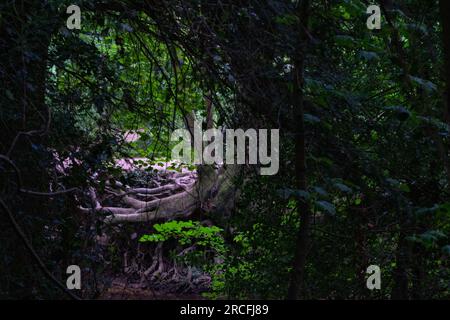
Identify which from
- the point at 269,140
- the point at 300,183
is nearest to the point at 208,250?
the point at 269,140

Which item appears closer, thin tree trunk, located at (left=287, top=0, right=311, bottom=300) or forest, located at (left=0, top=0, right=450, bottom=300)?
thin tree trunk, located at (left=287, top=0, right=311, bottom=300)

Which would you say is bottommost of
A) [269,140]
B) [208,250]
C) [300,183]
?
[208,250]

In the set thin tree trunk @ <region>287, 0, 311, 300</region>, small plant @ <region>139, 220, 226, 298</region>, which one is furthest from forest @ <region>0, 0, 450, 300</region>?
small plant @ <region>139, 220, 226, 298</region>

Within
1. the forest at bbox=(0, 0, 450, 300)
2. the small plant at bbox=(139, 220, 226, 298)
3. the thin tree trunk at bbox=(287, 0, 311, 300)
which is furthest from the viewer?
the small plant at bbox=(139, 220, 226, 298)

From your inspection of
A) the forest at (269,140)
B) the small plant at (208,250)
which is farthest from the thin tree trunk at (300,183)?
the small plant at (208,250)

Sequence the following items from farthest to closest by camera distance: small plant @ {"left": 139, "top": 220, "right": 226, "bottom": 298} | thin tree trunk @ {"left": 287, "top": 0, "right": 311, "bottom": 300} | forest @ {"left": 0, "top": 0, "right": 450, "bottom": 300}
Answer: small plant @ {"left": 139, "top": 220, "right": 226, "bottom": 298} < forest @ {"left": 0, "top": 0, "right": 450, "bottom": 300} < thin tree trunk @ {"left": 287, "top": 0, "right": 311, "bottom": 300}

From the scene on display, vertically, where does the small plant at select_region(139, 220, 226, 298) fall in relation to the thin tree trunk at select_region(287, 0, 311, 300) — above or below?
below

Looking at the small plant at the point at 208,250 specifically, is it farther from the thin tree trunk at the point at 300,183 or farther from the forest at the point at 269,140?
the thin tree trunk at the point at 300,183

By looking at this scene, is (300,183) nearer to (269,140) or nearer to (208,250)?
(269,140)

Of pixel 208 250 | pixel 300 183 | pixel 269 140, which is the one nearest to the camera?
pixel 300 183

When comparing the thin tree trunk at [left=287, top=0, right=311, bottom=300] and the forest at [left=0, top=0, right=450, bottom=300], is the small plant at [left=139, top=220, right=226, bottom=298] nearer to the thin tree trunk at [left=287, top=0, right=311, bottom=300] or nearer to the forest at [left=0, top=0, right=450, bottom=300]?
the forest at [left=0, top=0, right=450, bottom=300]
